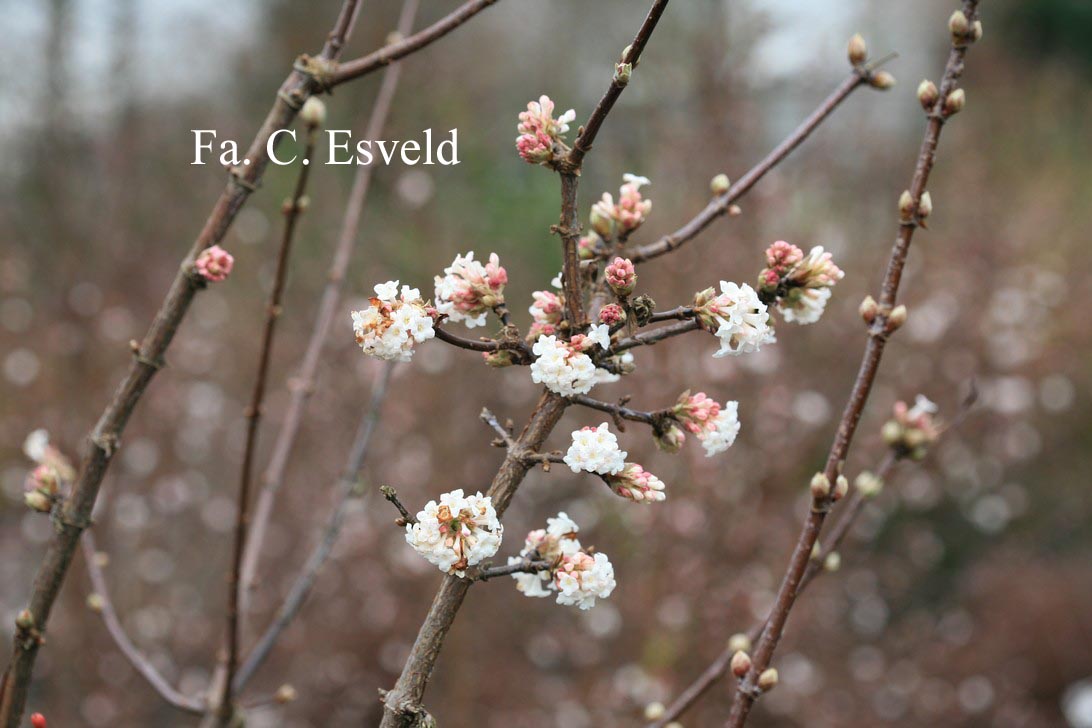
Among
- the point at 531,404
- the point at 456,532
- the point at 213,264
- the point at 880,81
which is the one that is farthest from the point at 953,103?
the point at 531,404

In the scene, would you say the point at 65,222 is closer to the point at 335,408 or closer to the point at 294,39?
the point at 335,408

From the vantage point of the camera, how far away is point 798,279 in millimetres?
969

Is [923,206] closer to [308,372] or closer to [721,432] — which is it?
[721,432]

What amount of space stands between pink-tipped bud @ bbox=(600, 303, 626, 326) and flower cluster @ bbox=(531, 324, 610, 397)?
0.05 metres

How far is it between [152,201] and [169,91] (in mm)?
861

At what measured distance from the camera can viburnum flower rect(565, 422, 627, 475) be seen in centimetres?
85

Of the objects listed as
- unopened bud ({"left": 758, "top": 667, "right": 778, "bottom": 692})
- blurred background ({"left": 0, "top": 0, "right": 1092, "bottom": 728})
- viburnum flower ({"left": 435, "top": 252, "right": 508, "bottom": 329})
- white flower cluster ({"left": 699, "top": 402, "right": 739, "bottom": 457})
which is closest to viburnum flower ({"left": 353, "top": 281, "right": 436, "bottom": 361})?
viburnum flower ({"left": 435, "top": 252, "right": 508, "bottom": 329})

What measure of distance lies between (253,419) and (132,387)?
189 mm

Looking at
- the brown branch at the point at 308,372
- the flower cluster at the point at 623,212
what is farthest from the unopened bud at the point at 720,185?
the brown branch at the point at 308,372

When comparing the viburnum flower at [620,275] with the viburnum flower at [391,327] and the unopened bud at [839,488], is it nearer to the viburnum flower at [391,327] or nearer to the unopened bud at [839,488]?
the viburnum flower at [391,327]

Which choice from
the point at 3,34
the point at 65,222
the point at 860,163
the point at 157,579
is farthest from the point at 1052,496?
the point at 3,34

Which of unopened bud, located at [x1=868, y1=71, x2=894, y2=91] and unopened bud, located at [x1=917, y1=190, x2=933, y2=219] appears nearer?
unopened bud, located at [x1=917, y1=190, x2=933, y2=219]

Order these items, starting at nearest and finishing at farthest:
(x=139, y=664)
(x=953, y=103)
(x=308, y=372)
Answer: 1. (x=953, y=103)
2. (x=139, y=664)
3. (x=308, y=372)

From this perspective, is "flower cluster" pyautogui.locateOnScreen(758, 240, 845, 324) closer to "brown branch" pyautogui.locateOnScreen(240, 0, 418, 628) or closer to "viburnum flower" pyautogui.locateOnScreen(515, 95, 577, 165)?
"viburnum flower" pyautogui.locateOnScreen(515, 95, 577, 165)
